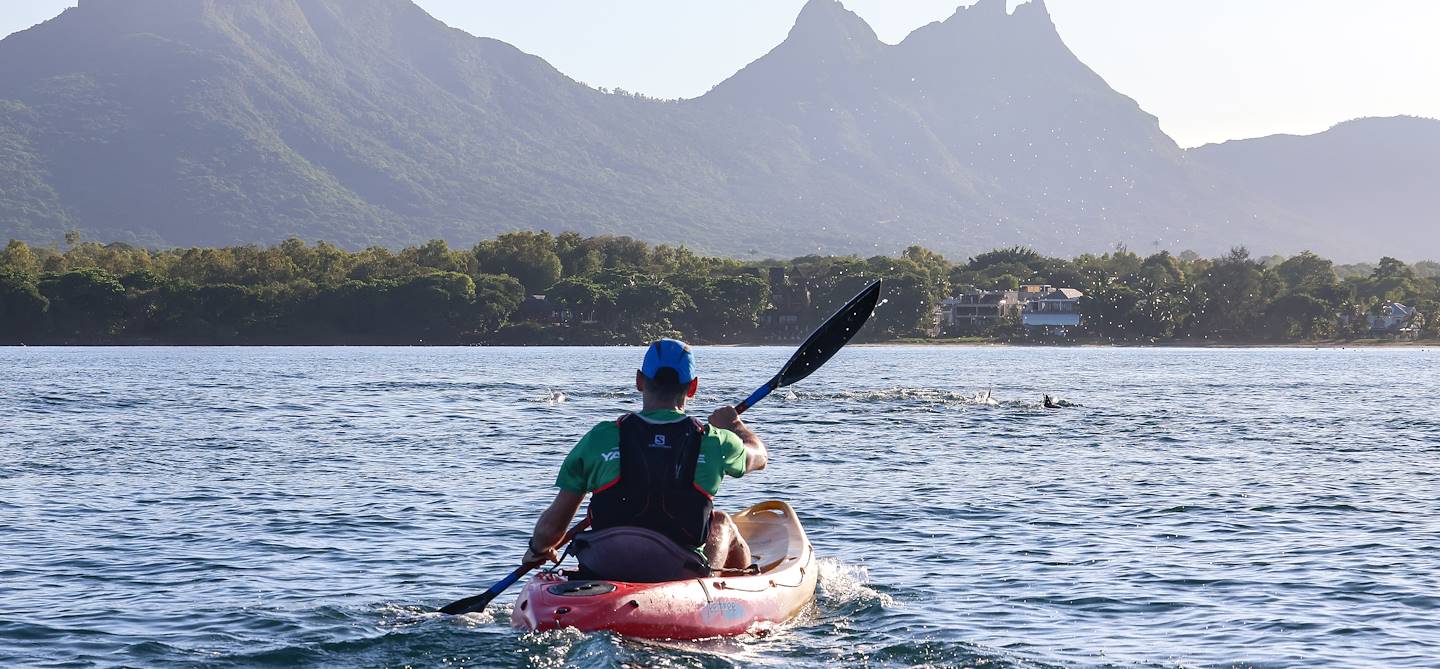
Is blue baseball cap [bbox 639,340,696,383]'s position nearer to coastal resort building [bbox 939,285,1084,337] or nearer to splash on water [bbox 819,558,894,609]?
splash on water [bbox 819,558,894,609]

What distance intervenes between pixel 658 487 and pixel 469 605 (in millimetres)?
3070

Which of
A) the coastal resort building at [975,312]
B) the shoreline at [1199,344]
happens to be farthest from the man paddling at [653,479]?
the coastal resort building at [975,312]

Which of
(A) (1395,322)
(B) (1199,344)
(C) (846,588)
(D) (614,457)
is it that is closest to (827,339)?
(C) (846,588)

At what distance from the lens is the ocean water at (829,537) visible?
42.0 ft

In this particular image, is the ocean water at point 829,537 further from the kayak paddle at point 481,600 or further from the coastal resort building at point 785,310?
the coastal resort building at point 785,310

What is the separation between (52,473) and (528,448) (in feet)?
32.1

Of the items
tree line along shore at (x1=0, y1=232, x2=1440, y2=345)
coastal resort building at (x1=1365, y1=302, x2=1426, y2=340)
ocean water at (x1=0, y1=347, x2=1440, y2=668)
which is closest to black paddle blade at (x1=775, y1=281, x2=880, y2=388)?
ocean water at (x1=0, y1=347, x2=1440, y2=668)

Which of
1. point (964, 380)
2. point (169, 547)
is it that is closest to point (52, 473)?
point (169, 547)

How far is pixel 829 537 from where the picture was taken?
1916cm

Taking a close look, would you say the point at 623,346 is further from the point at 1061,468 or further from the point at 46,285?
the point at 1061,468

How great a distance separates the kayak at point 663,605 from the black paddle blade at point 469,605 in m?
1.00

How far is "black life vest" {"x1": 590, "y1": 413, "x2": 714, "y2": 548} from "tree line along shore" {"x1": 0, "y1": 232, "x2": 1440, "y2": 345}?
134727 millimetres

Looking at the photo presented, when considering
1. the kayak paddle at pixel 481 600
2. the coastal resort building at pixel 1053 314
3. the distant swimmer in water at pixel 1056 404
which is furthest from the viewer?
the coastal resort building at pixel 1053 314

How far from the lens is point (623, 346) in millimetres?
154875
